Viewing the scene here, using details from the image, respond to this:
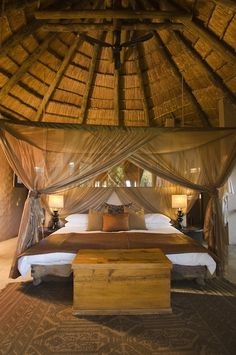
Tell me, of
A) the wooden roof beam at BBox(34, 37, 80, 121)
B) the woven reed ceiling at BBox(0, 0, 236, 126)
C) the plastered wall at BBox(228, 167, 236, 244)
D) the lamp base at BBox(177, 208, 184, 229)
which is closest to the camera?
the woven reed ceiling at BBox(0, 0, 236, 126)

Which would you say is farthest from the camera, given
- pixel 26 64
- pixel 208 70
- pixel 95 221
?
pixel 95 221

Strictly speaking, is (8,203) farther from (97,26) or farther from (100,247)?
(97,26)

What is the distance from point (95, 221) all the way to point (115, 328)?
6.86ft

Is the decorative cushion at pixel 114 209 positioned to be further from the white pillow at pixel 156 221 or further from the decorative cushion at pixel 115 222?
the white pillow at pixel 156 221

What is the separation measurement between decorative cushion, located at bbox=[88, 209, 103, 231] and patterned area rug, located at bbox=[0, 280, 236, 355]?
4.49 feet

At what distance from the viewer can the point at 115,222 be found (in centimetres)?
398

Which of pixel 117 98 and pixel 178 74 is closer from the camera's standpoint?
pixel 178 74

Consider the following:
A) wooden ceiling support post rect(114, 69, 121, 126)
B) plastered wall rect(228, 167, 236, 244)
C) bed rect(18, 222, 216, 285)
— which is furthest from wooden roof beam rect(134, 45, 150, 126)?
bed rect(18, 222, 216, 285)

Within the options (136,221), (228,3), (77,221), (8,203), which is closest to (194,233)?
(136,221)

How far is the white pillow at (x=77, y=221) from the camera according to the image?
14.0 feet

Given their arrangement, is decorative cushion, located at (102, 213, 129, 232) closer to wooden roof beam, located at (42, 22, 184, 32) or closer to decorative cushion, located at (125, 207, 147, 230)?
decorative cushion, located at (125, 207, 147, 230)

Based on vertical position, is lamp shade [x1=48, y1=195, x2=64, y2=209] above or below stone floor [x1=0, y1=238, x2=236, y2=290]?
above

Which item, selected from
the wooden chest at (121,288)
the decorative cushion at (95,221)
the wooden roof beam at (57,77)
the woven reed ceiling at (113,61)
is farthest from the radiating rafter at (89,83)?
the wooden chest at (121,288)

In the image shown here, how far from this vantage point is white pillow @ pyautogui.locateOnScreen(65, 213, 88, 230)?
14.0ft
